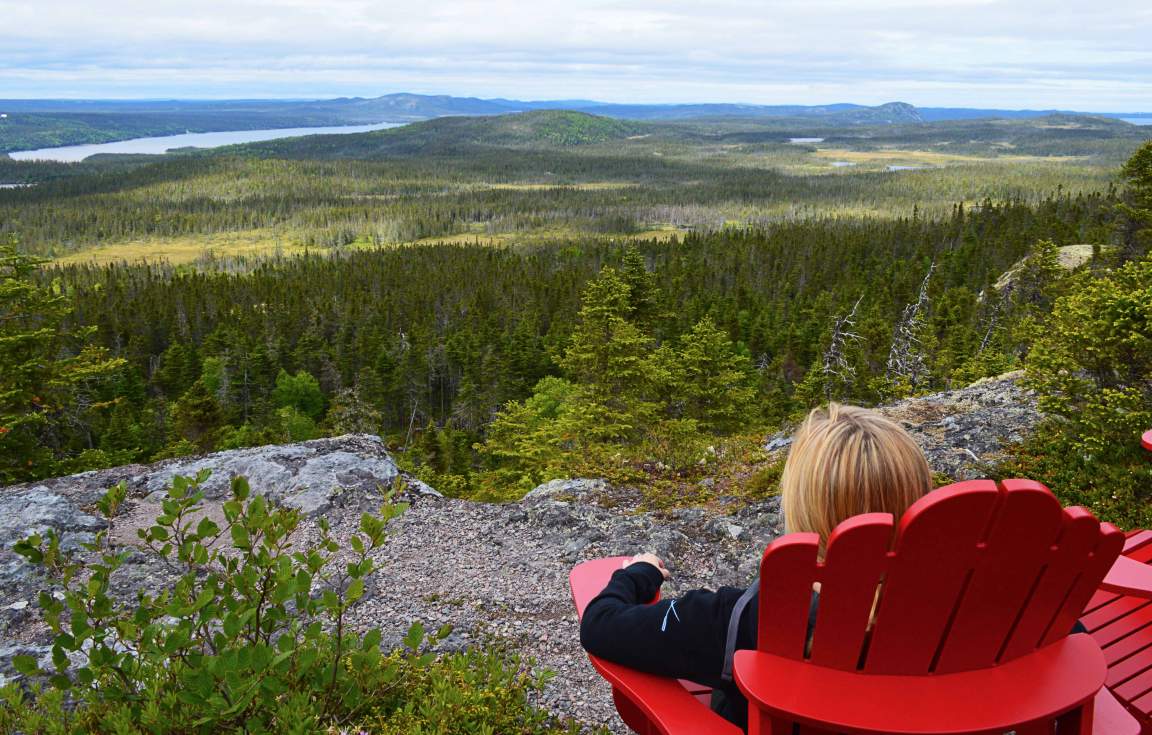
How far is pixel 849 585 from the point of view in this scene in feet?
6.42

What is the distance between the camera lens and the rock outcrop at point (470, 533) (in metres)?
6.35

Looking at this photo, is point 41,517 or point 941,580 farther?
point 41,517

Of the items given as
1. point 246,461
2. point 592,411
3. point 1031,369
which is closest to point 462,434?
point 592,411

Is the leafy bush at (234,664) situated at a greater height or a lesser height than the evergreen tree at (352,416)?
greater

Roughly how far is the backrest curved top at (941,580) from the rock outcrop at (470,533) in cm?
303

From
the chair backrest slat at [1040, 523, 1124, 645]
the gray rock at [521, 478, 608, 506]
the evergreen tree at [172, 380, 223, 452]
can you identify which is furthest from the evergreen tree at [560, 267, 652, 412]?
the evergreen tree at [172, 380, 223, 452]

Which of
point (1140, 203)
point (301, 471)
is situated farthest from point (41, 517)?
point (1140, 203)

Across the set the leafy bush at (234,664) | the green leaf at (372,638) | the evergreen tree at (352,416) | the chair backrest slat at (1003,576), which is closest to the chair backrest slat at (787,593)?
the chair backrest slat at (1003,576)

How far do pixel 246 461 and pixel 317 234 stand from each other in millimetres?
151022

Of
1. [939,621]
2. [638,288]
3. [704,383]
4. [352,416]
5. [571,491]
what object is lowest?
[352,416]

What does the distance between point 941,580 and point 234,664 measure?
2446mm

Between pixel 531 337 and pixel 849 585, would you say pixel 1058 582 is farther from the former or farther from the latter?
pixel 531 337

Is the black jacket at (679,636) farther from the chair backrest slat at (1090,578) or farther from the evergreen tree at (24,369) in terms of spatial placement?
the evergreen tree at (24,369)

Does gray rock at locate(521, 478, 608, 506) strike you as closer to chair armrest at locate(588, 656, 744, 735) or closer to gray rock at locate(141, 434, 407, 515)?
gray rock at locate(141, 434, 407, 515)
